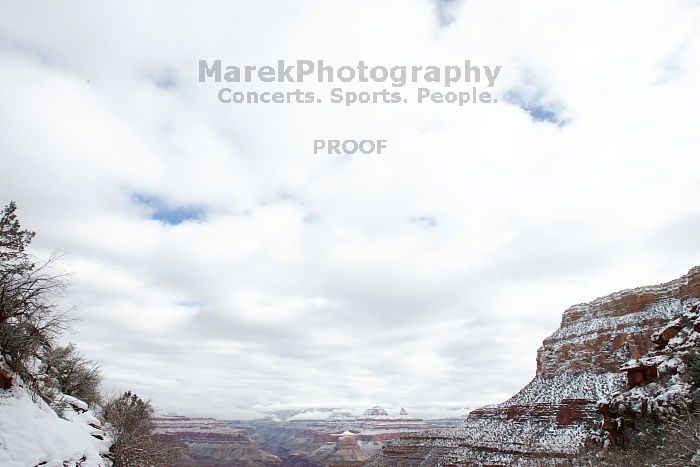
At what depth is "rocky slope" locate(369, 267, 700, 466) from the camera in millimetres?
75312

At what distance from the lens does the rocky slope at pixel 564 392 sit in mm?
75312

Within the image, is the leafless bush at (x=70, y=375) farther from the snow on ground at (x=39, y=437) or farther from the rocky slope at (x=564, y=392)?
the rocky slope at (x=564, y=392)

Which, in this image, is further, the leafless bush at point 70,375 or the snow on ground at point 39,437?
the leafless bush at point 70,375

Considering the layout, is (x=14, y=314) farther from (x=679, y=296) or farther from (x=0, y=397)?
(x=679, y=296)

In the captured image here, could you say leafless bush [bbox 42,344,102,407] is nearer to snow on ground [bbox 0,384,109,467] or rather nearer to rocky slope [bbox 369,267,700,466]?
snow on ground [bbox 0,384,109,467]

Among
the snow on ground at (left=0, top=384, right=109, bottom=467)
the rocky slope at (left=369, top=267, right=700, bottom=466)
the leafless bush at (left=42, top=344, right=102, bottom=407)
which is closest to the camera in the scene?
the snow on ground at (left=0, top=384, right=109, bottom=467)

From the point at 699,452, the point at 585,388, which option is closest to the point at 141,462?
the point at 699,452

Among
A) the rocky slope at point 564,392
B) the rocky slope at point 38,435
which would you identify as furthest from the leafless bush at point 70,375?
the rocky slope at point 564,392

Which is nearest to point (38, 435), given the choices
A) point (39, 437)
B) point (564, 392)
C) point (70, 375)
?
point (39, 437)

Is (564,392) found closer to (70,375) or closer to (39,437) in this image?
(70,375)

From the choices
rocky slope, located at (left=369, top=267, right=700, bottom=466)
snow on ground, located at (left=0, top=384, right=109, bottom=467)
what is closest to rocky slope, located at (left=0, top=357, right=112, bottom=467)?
snow on ground, located at (left=0, top=384, right=109, bottom=467)

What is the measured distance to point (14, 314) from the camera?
A: 15281 mm

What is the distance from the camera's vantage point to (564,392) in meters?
97.8

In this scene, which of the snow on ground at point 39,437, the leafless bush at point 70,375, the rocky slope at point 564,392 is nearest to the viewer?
the snow on ground at point 39,437
